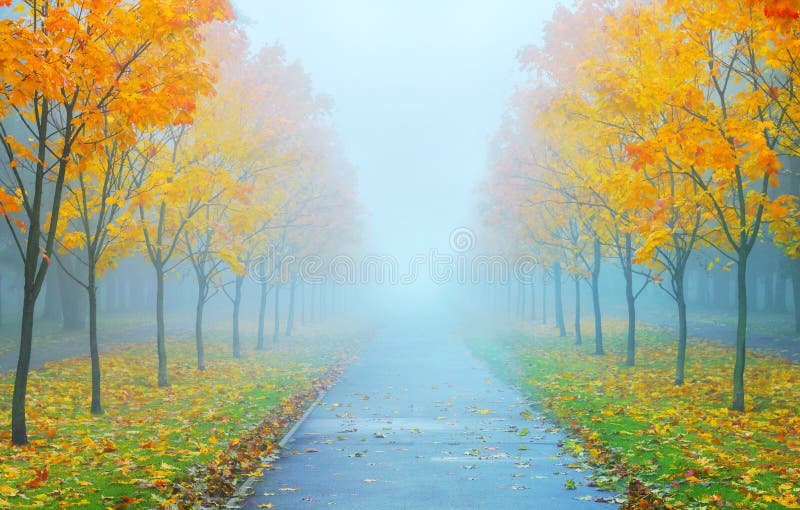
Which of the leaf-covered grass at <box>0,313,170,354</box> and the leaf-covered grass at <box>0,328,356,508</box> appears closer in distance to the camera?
the leaf-covered grass at <box>0,328,356,508</box>

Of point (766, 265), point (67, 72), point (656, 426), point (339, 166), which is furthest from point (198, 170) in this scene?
point (766, 265)

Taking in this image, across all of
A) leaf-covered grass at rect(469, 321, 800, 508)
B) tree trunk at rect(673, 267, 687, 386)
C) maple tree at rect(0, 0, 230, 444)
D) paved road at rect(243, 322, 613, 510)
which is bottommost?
paved road at rect(243, 322, 613, 510)

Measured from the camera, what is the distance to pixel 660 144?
12914mm

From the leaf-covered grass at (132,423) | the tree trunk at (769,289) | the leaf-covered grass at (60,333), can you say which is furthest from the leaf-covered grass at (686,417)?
the tree trunk at (769,289)

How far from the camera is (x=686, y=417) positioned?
12703 millimetres

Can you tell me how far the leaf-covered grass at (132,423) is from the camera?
8250mm

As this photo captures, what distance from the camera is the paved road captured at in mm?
8383

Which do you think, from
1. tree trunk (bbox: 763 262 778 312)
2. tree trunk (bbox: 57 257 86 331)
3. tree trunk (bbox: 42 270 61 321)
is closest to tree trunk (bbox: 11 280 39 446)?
tree trunk (bbox: 57 257 86 331)

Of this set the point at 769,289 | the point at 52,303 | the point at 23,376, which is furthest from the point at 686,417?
the point at 769,289

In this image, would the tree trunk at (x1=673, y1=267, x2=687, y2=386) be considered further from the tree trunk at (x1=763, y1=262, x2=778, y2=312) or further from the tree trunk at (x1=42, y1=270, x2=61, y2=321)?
the tree trunk at (x1=42, y1=270, x2=61, y2=321)

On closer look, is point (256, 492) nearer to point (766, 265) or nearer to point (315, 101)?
point (315, 101)

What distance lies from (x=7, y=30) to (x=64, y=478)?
546 centimetres

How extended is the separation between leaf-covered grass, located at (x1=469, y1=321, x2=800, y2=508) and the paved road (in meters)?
0.78

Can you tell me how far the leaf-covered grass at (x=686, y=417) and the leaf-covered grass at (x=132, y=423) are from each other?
17.9 ft
